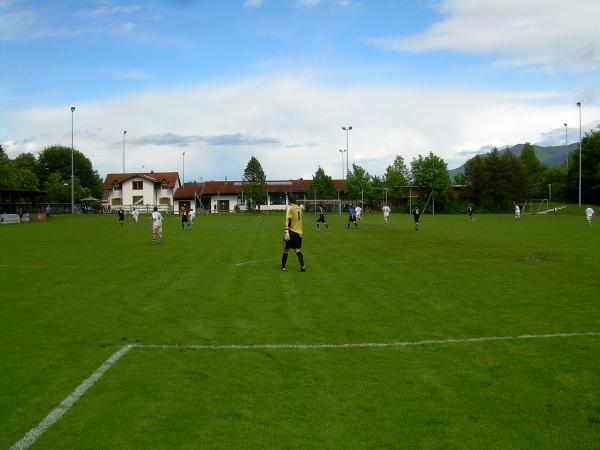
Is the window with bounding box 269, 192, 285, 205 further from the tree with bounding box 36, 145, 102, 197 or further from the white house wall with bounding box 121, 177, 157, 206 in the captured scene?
the tree with bounding box 36, 145, 102, 197

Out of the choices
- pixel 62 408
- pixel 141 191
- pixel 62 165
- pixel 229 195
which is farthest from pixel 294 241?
pixel 62 165

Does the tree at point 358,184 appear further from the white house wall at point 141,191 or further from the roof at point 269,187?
the white house wall at point 141,191

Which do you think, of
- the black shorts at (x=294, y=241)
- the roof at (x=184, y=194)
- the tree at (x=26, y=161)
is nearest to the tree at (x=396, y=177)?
the roof at (x=184, y=194)

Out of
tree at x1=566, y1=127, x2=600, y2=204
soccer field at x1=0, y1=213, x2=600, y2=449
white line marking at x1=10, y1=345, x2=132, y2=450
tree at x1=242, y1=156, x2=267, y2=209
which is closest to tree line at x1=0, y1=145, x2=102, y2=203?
tree at x1=242, y1=156, x2=267, y2=209

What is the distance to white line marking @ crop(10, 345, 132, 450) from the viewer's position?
4641 mm

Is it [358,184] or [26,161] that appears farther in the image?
[26,161]

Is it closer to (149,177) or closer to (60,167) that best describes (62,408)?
(149,177)

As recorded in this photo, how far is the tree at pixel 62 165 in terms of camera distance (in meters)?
112

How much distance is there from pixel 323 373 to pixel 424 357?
1.40 metres

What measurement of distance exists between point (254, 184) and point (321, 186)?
39.7ft

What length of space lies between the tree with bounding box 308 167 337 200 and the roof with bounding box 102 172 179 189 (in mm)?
26586

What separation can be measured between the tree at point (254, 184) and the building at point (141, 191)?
555 inches

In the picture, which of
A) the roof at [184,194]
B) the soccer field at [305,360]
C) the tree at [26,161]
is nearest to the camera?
the soccer field at [305,360]

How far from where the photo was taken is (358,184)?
9638cm
